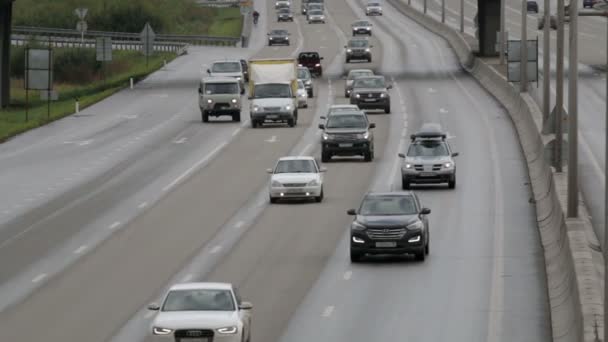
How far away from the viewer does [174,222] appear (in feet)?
154

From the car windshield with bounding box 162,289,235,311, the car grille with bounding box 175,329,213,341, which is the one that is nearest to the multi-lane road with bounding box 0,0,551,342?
the car windshield with bounding box 162,289,235,311

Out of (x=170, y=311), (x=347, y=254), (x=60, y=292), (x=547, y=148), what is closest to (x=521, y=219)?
(x=547, y=148)

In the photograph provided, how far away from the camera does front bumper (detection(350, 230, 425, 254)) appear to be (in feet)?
123

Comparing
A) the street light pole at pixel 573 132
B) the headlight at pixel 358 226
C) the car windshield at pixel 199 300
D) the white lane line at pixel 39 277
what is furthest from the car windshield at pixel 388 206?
the car windshield at pixel 199 300

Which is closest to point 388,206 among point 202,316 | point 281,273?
point 281,273

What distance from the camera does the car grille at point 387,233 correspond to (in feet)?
123

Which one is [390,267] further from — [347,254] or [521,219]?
[521,219]

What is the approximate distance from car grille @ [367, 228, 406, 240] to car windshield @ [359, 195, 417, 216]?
74cm

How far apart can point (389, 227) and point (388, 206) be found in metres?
1.21

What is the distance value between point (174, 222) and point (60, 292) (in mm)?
12254

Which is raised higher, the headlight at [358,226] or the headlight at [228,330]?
the headlight at [228,330]

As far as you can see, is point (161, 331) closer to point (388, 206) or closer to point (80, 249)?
point (388, 206)

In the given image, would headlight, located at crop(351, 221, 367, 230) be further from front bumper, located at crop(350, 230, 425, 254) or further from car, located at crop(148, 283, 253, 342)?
car, located at crop(148, 283, 253, 342)

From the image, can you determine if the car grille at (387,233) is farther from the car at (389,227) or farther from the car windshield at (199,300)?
the car windshield at (199,300)
